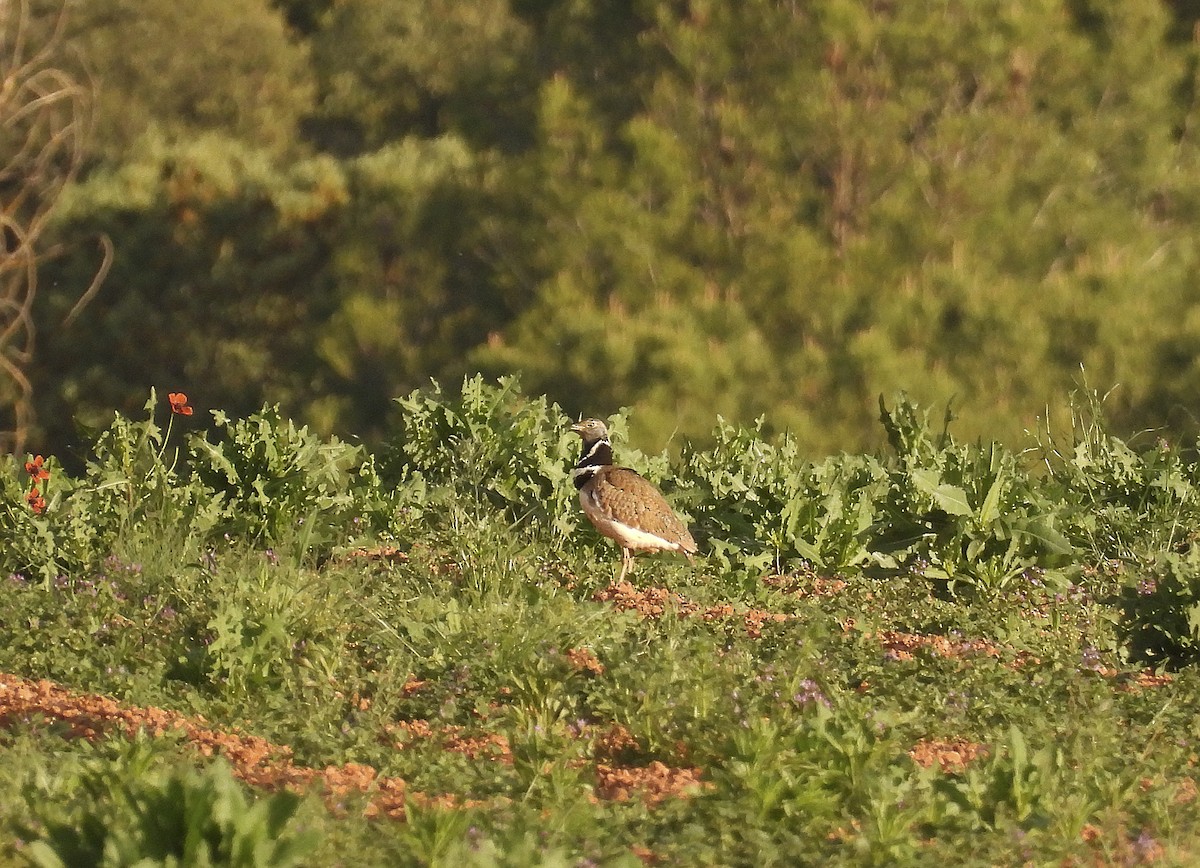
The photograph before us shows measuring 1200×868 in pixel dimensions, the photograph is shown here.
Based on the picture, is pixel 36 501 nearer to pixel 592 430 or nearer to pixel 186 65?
pixel 592 430

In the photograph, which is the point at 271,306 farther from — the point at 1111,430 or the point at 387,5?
the point at 1111,430

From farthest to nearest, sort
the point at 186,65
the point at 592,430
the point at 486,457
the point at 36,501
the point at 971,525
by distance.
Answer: the point at 186,65, the point at 486,457, the point at 592,430, the point at 36,501, the point at 971,525

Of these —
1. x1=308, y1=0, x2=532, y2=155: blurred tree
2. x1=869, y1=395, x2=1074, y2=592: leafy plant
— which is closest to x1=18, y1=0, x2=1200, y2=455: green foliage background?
x1=869, y1=395, x2=1074, y2=592: leafy plant

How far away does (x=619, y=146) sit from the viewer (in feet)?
36.0

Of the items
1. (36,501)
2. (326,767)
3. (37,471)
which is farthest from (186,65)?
(326,767)

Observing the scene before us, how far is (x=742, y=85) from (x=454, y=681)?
597 cm

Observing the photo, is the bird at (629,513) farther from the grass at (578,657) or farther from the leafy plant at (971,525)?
the leafy plant at (971,525)

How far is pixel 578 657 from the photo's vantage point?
5707 mm

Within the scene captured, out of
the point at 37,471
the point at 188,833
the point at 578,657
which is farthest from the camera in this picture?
the point at 37,471

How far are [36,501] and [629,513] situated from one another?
2.51 metres

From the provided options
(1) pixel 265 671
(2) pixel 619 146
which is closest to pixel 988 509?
(1) pixel 265 671

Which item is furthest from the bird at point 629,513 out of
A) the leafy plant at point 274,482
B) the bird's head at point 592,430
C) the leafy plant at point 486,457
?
the leafy plant at point 274,482

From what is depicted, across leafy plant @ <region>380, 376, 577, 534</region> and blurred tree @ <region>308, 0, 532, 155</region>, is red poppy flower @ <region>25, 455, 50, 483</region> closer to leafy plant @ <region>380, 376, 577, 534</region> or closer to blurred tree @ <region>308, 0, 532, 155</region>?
leafy plant @ <region>380, 376, 577, 534</region>

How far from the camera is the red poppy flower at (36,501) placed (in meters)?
7.16
